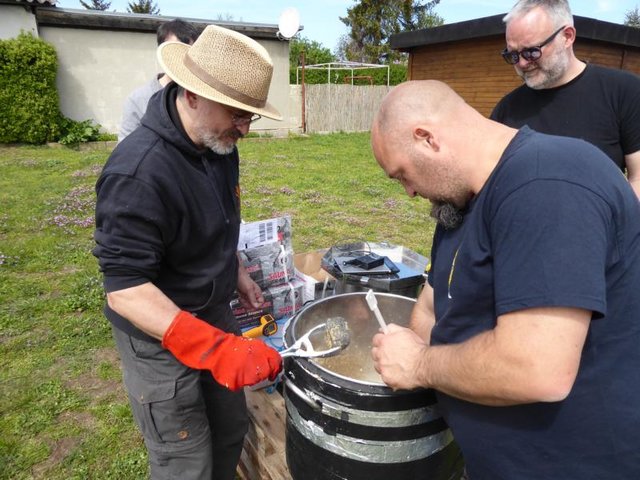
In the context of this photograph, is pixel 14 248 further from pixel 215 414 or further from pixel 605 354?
pixel 605 354

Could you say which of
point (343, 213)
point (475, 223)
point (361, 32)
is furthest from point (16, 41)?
point (361, 32)

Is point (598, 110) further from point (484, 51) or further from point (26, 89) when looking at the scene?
point (26, 89)

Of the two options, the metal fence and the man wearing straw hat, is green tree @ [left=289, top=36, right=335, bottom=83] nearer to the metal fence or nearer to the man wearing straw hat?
the metal fence

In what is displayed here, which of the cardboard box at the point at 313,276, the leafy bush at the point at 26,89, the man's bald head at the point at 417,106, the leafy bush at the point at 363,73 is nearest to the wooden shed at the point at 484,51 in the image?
the leafy bush at the point at 363,73

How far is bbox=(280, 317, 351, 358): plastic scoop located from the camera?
143 cm

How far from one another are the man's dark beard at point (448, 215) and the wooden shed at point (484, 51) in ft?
29.7

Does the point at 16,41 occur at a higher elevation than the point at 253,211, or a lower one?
higher

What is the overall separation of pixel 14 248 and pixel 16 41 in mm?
7874

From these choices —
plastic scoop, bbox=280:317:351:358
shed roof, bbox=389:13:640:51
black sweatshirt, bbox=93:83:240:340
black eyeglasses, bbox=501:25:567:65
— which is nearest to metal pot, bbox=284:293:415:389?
plastic scoop, bbox=280:317:351:358

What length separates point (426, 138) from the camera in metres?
1.10

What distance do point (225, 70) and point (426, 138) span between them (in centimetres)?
78

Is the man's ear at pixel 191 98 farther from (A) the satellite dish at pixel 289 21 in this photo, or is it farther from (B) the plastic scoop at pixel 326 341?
(A) the satellite dish at pixel 289 21

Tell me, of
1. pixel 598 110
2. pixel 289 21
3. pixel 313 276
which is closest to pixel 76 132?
pixel 289 21

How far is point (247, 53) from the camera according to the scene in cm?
157
